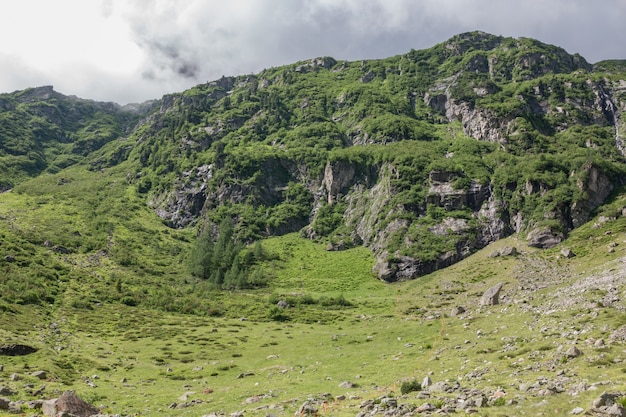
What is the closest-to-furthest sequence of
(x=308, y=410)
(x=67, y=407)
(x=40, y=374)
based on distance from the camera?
(x=308, y=410), (x=67, y=407), (x=40, y=374)

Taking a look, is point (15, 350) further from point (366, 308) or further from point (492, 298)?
point (366, 308)

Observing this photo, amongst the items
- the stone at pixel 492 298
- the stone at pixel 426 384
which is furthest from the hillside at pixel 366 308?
the stone at pixel 492 298

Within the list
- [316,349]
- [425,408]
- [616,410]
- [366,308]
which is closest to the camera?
[616,410]

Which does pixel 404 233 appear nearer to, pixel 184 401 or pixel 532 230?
pixel 532 230

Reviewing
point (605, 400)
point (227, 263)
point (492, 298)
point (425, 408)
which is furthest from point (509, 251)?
point (605, 400)

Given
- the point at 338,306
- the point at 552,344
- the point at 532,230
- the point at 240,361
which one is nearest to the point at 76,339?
the point at 240,361

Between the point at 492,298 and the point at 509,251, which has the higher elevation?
the point at 509,251

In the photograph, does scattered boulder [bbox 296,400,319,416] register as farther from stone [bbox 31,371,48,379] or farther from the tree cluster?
the tree cluster

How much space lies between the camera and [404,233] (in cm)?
17438

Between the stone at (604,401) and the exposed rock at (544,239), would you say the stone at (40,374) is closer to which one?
the stone at (604,401)

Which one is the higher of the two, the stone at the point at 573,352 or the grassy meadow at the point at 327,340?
the stone at the point at 573,352

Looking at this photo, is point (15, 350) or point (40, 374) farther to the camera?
point (15, 350)

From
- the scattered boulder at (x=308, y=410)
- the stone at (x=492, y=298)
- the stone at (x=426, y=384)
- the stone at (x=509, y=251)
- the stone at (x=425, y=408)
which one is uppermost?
the stone at (x=425, y=408)

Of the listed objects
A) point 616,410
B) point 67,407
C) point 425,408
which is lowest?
point 425,408
